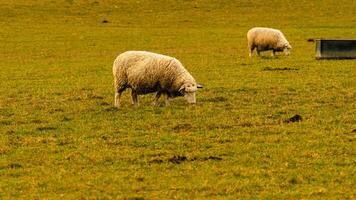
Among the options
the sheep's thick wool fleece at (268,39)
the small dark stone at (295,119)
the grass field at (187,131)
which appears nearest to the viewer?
the grass field at (187,131)

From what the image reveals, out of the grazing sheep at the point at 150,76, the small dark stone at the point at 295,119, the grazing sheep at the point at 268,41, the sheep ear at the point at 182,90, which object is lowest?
the small dark stone at the point at 295,119

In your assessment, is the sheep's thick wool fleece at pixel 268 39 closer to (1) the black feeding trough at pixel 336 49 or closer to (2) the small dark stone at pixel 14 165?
(1) the black feeding trough at pixel 336 49

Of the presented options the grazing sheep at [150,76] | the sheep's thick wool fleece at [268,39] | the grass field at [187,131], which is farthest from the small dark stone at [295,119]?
the sheep's thick wool fleece at [268,39]

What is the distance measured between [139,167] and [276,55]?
2124cm

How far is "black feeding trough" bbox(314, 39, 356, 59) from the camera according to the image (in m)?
26.6

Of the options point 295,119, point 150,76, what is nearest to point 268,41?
point 150,76

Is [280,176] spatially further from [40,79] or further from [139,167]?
[40,79]

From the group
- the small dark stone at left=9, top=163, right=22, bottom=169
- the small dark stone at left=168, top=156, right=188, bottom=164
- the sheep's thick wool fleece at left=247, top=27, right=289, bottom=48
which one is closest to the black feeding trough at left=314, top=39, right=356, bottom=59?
the sheep's thick wool fleece at left=247, top=27, right=289, bottom=48

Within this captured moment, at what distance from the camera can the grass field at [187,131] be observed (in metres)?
9.74

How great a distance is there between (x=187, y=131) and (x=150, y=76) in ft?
10.2

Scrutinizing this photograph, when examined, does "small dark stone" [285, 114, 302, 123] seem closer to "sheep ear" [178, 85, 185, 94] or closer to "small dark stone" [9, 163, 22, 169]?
"sheep ear" [178, 85, 185, 94]

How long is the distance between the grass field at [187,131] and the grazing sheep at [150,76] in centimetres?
40

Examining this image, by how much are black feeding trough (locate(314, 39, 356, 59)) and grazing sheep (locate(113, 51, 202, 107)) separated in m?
11.4

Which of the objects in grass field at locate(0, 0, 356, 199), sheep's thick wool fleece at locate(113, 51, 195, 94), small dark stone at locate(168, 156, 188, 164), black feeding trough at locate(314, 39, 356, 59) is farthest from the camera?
black feeding trough at locate(314, 39, 356, 59)
